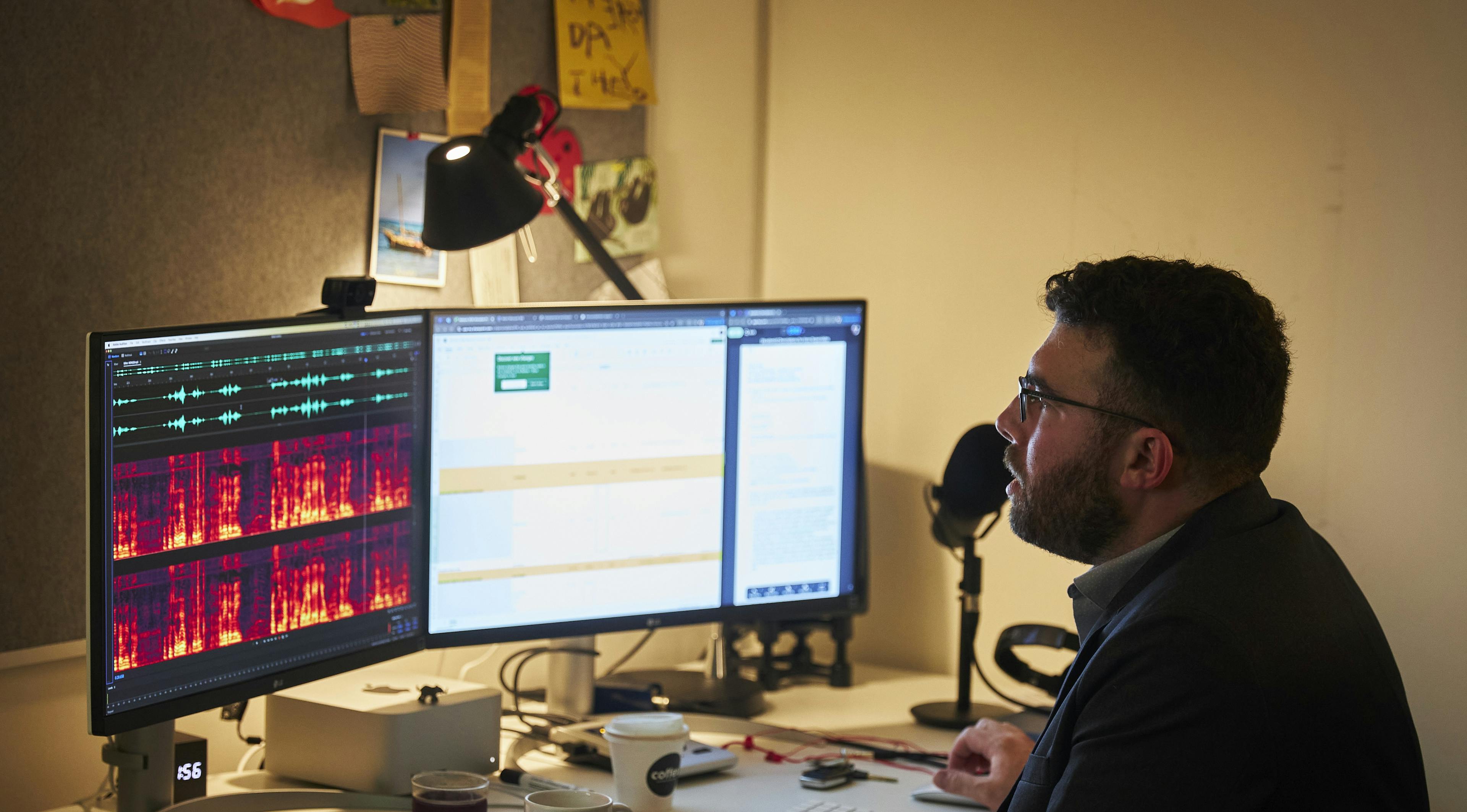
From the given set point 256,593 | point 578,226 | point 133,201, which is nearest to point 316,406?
point 256,593

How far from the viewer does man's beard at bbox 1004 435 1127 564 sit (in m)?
1.12

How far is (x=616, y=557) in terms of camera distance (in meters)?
1.55

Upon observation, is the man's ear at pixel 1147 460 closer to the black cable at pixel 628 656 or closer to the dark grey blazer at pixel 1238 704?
the dark grey blazer at pixel 1238 704

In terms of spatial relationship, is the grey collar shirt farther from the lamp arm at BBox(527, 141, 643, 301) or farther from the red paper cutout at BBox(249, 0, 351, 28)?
the red paper cutout at BBox(249, 0, 351, 28)

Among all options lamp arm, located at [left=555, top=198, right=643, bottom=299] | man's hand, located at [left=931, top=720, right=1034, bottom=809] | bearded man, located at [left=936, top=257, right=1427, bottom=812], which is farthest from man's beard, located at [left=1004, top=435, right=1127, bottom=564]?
lamp arm, located at [left=555, top=198, right=643, bottom=299]

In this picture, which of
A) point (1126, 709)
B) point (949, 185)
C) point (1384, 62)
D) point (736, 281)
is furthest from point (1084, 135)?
point (1126, 709)

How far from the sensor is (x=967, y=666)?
172 centimetres

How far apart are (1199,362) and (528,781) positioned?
0.80 m

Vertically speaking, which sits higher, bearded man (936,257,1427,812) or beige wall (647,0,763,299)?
beige wall (647,0,763,299)

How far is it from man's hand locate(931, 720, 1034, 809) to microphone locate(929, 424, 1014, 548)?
33 cm

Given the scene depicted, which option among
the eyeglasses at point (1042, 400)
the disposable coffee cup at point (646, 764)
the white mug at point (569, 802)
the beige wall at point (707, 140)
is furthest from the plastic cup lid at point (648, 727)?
the beige wall at point (707, 140)

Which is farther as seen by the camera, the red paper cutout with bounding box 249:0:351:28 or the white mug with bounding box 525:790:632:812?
the red paper cutout with bounding box 249:0:351:28

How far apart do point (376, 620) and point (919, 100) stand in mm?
1119

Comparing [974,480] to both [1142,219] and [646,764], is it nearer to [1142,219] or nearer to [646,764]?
[1142,219]
